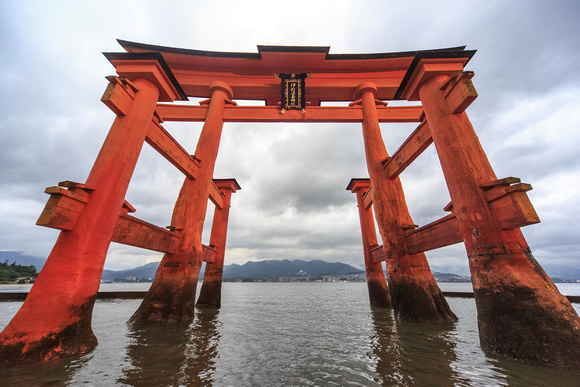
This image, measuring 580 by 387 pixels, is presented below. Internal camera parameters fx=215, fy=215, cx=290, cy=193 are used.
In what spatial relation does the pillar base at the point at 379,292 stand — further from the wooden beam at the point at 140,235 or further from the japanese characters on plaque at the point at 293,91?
the wooden beam at the point at 140,235

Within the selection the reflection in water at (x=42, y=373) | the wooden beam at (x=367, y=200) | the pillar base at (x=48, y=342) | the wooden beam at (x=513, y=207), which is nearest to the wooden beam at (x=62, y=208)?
the pillar base at (x=48, y=342)

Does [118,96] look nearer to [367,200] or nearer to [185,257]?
[185,257]

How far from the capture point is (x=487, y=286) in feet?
12.4

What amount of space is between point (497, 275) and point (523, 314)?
0.60 meters

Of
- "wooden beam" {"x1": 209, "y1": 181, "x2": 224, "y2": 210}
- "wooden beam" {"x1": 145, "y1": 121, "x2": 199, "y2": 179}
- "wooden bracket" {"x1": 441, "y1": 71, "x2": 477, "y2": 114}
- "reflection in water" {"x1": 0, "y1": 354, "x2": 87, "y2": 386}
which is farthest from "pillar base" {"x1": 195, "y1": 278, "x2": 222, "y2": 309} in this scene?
"wooden bracket" {"x1": 441, "y1": 71, "x2": 477, "y2": 114}

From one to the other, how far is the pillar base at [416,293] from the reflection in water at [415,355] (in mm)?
348

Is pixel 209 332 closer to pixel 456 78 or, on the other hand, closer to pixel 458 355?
pixel 458 355

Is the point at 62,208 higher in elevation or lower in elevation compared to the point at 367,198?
lower

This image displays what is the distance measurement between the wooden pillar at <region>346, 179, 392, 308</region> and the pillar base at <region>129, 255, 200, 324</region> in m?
8.89

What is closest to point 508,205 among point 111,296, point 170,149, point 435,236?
point 435,236

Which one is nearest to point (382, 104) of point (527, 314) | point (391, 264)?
point (391, 264)

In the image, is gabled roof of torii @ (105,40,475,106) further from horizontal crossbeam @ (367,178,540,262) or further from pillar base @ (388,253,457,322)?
pillar base @ (388,253,457,322)

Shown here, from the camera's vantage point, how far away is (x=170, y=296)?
6.58 m

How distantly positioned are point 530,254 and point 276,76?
10896mm
